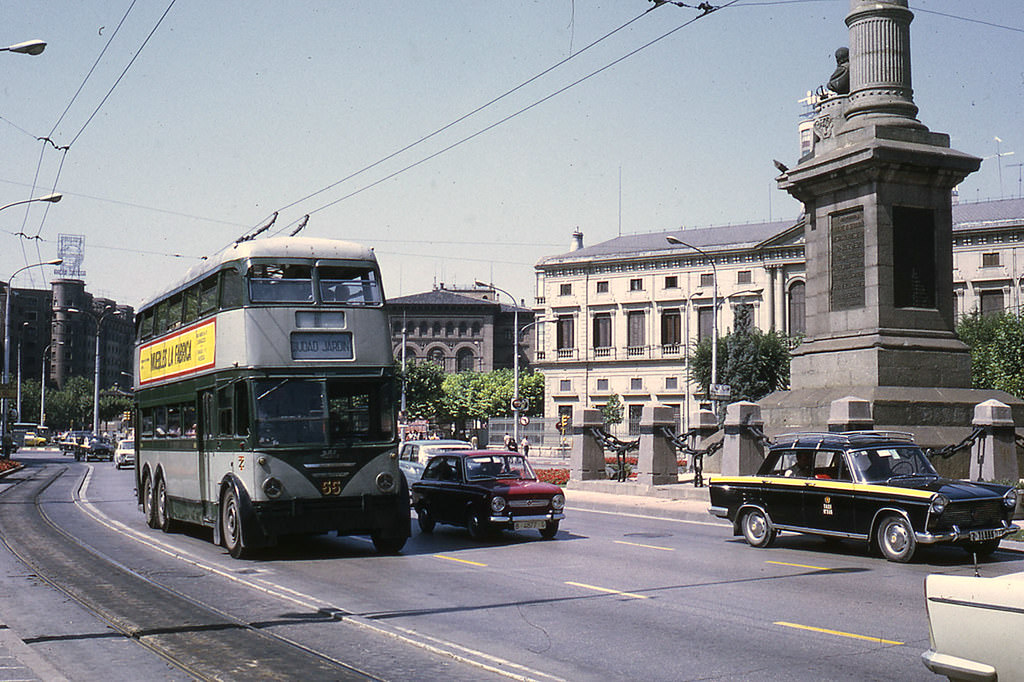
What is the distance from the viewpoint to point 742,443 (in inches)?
894

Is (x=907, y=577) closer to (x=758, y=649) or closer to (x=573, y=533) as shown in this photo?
(x=758, y=649)

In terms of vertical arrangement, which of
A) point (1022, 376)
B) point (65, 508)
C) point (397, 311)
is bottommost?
point (65, 508)

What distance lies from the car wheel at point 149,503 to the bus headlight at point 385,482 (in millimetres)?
6975

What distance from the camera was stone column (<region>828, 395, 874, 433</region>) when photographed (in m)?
19.6

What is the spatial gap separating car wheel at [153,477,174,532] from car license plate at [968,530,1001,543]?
45.1ft

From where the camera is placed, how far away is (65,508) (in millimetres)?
26469

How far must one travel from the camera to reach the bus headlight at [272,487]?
1491 centimetres

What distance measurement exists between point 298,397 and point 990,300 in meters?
65.2

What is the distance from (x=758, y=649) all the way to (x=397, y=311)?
117 meters

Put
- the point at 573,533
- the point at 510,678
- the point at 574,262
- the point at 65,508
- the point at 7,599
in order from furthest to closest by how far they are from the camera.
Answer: the point at 574,262, the point at 65,508, the point at 573,533, the point at 7,599, the point at 510,678

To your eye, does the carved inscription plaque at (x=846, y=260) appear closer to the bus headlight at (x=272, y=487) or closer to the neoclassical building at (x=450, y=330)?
the bus headlight at (x=272, y=487)

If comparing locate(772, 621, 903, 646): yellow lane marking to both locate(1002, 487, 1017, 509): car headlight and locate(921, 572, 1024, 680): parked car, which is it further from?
locate(1002, 487, 1017, 509): car headlight

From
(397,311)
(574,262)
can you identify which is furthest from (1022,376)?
(397,311)

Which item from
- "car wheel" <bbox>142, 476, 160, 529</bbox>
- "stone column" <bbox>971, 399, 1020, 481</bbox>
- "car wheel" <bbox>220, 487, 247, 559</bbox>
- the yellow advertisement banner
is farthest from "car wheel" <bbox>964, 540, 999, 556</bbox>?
"car wheel" <bbox>142, 476, 160, 529</bbox>
